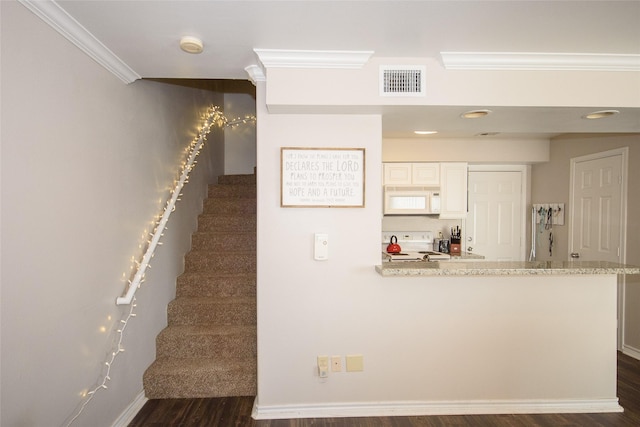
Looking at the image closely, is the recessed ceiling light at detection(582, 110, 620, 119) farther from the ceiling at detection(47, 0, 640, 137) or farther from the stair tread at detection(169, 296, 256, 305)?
the stair tread at detection(169, 296, 256, 305)

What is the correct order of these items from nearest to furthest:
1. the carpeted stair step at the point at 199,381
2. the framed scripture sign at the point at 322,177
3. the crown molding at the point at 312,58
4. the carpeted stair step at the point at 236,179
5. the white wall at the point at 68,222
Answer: the white wall at the point at 68,222 < the crown molding at the point at 312,58 < the framed scripture sign at the point at 322,177 < the carpeted stair step at the point at 199,381 < the carpeted stair step at the point at 236,179

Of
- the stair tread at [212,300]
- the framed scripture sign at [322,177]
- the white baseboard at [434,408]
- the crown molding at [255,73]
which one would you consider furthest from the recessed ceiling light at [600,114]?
the stair tread at [212,300]

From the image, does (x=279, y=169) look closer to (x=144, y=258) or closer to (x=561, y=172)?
(x=144, y=258)

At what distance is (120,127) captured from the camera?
2.12 meters

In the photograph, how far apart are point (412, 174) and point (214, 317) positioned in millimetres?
2873

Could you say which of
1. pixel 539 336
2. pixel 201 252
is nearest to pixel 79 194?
pixel 201 252

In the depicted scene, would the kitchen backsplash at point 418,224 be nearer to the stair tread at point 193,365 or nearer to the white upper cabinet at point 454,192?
the white upper cabinet at point 454,192

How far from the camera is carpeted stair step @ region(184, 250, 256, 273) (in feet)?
10.3

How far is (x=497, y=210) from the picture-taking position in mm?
4523

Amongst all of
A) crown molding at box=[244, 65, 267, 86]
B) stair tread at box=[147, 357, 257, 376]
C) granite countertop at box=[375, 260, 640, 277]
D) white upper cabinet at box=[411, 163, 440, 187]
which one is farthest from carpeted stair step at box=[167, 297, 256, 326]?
white upper cabinet at box=[411, 163, 440, 187]

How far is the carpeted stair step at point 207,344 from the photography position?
2561mm

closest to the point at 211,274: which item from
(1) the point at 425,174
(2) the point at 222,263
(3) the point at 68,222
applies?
(2) the point at 222,263

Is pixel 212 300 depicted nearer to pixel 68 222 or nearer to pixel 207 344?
pixel 207 344

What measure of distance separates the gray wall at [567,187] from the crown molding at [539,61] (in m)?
1.49
